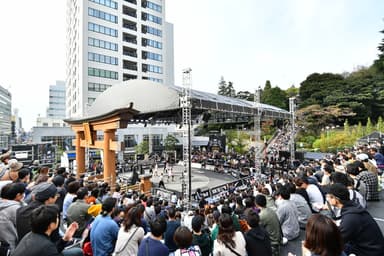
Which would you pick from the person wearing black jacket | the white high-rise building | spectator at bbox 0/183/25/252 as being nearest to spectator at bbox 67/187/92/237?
spectator at bbox 0/183/25/252

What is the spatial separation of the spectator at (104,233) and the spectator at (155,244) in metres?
0.68

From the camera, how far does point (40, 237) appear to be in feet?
6.51

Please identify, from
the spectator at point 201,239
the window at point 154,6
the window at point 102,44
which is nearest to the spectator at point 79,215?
the spectator at point 201,239

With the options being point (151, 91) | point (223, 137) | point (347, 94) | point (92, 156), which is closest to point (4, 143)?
point (92, 156)

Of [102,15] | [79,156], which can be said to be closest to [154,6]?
[102,15]

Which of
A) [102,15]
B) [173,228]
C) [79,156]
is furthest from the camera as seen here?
[102,15]

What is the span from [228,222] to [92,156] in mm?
27815

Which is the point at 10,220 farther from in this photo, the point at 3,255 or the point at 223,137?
the point at 223,137

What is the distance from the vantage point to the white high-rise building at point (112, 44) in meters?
28.9

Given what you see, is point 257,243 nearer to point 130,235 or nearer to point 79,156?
point 130,235

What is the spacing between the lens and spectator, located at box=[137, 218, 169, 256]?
2.58 metres

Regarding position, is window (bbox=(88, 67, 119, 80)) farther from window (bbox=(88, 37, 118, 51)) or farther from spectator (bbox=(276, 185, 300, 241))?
spectator (bbox=(276, 185, 300, 241))

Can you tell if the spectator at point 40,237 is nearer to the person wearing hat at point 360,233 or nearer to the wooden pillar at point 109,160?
the person wearing hat at point 360,233

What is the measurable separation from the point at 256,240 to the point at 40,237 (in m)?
2.56
